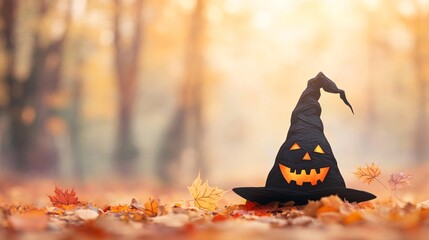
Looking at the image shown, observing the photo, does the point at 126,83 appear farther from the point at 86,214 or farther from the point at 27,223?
the point at 27,223

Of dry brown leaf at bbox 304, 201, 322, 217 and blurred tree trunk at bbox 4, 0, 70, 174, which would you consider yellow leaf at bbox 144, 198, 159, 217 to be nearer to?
dry brown leaf at bbox 304, 201, 322, 217

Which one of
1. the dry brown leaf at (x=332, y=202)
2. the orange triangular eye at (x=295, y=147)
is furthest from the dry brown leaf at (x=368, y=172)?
the dry brown leaf at (x=332, y=202)

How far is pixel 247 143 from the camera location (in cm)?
4525

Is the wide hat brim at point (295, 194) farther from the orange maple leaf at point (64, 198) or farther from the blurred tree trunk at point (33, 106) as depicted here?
the blurred tree trunk at point (33, 106)

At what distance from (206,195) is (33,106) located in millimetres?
15493

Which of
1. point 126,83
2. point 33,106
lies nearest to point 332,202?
point 33,106

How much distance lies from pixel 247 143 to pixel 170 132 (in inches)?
1015

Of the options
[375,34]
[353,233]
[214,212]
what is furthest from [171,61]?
[353,233]

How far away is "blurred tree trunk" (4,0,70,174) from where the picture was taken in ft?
62.6

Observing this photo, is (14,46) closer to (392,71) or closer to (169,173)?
(169,173)

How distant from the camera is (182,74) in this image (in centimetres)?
2142

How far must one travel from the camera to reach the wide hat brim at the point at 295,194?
450 cm

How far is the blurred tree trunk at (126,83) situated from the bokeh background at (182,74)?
0.04 metres

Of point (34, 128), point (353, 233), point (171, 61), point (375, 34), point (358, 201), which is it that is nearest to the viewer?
point (353, 233)
